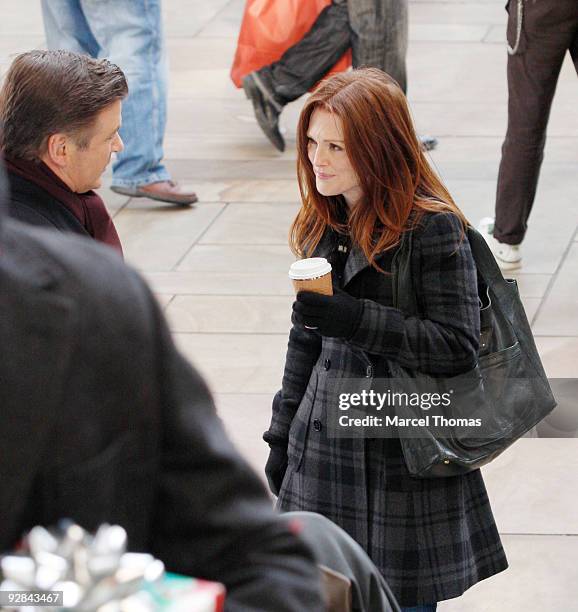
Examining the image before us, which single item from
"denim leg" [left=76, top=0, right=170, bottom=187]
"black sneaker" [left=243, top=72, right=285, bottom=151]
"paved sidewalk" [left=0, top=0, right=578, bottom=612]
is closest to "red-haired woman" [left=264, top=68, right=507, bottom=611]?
"paved sidewalk" [left=0, top=0, right=578, bottom=612]

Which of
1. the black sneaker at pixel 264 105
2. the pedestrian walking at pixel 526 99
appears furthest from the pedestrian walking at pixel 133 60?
the pedestrian walking at pixel 526 99

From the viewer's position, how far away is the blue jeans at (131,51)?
6855 mm

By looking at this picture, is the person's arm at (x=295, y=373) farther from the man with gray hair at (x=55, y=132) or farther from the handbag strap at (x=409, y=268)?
the man with gray hair at (x=55, y=132)

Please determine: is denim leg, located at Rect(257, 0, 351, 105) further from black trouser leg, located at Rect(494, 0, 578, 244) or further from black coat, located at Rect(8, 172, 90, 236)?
black coat, located at Rect(8, 172, 90, 236)

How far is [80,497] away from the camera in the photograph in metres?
1.21

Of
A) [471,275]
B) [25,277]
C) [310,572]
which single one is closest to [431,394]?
[471,275]

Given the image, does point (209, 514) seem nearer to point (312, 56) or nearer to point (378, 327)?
point (378, 327)

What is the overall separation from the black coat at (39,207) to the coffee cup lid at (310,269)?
0.52 m

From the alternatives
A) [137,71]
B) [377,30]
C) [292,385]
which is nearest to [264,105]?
[377,30]

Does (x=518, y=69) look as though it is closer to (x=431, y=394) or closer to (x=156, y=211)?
(x=156, y=211)

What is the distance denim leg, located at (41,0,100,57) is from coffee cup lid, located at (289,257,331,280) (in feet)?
14.2

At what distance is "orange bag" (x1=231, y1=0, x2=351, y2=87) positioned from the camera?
24.1 ft

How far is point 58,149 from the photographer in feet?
10.1

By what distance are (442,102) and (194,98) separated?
1.81 meters
